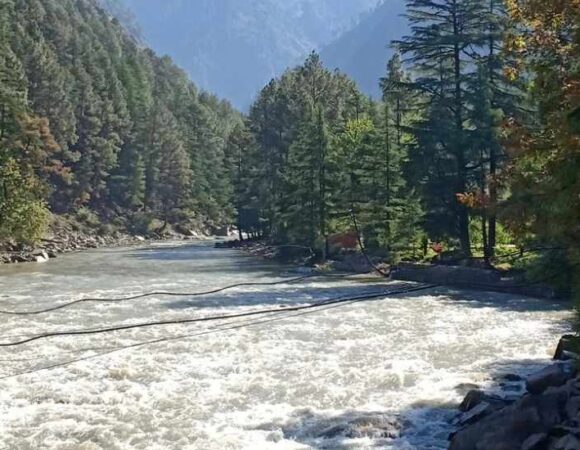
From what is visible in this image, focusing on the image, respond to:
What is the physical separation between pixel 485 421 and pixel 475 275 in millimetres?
Result: 20492

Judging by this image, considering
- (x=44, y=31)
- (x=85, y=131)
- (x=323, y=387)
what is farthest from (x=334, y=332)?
(x=44, y=31)

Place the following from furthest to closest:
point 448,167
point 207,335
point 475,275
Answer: point 448,167 → point 475,275 → point 207,335

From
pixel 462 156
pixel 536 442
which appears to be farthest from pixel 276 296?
pixel 536 442

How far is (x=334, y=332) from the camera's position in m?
20.2

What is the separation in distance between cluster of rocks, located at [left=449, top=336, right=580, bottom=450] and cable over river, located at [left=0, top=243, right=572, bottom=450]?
2.42ft

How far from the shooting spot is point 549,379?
40.8ft

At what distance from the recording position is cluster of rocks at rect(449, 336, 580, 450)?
953 centimetres

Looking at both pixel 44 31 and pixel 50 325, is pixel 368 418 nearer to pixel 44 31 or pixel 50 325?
pixel 50 325

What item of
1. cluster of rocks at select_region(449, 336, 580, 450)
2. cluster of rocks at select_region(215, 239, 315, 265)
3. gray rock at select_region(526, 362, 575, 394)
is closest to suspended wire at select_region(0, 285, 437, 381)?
cluster of rocks at select_region(449, 336, 580, 450)

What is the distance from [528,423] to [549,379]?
8.17 ft

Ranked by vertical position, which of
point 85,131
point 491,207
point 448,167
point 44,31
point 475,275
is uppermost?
point 44,31

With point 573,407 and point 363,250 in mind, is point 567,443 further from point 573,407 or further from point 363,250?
point 363,250

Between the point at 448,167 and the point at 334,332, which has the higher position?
the point at 448,167

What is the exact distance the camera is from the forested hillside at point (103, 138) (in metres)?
74.9
